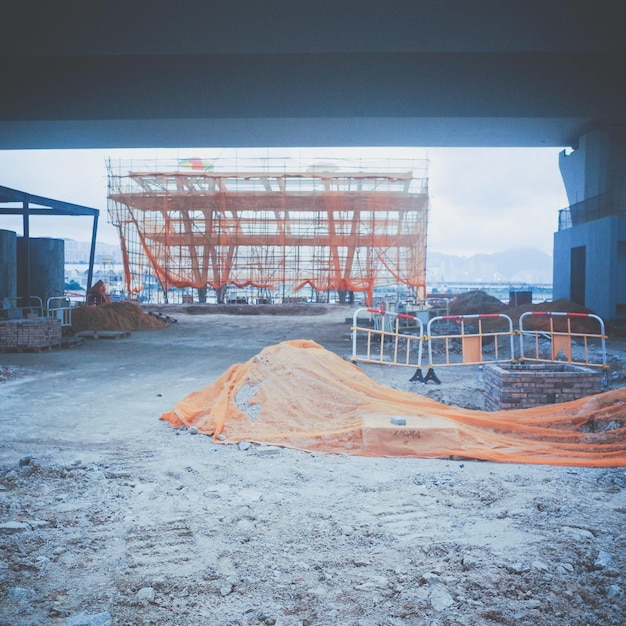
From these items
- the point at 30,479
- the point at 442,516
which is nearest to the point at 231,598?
the point at 442,516

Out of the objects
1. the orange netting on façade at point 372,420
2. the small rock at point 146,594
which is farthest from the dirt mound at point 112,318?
the small rock at point 146,594

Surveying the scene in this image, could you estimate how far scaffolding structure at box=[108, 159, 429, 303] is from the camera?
120 feet

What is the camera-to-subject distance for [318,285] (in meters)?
37.4

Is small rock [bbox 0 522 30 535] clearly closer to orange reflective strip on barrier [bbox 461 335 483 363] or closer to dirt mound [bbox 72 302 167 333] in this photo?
orange reflective strip on barrier [bbox 461 335 483 363]

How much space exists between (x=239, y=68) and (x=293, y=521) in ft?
59.3

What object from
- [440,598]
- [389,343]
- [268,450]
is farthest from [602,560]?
[389,343]

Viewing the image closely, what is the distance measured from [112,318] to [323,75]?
1223cm

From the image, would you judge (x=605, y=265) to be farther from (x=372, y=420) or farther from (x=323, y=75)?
(x=372, y=420)

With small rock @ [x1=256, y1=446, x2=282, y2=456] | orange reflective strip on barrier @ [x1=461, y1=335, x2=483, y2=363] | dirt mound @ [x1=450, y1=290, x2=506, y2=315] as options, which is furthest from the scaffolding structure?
small rock @ [x1=256, y1=446, x2=282, y2=456]

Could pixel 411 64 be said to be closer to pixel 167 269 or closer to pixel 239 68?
pixel 239 68

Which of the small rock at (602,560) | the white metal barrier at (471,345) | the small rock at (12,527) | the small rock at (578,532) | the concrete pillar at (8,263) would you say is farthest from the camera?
the concrete pillar at (8,263)

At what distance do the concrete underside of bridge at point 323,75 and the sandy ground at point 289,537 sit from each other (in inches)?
503

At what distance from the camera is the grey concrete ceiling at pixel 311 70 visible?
47.7 ft

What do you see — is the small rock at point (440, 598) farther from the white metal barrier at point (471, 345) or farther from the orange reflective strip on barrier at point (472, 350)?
the orange reflective strip on barrier at point (472, 350)
